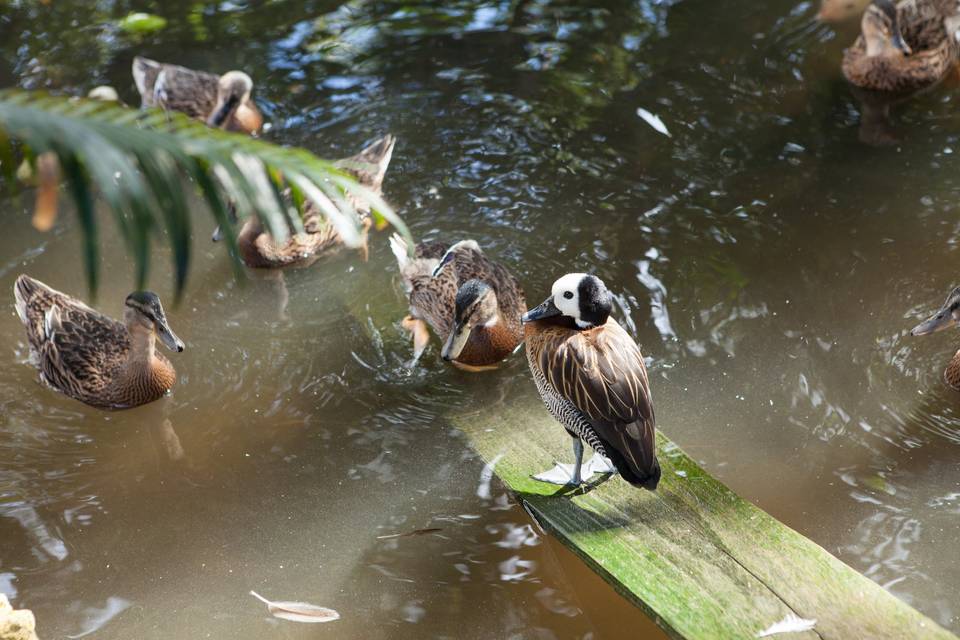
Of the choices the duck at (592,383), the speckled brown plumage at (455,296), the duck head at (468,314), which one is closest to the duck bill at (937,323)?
the duck at (592,383)

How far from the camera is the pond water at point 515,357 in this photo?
4230mm

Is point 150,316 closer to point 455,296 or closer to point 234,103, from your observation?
point 455,296

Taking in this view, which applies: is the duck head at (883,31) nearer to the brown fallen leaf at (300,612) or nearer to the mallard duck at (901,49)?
the mallard duck at (901,49)

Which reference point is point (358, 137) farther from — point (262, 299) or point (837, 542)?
point (837, 542)

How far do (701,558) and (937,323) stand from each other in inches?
81.2

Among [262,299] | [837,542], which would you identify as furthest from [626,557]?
[262,299]

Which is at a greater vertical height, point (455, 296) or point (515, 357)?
point (455, 296)

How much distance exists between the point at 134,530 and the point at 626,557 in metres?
2.28

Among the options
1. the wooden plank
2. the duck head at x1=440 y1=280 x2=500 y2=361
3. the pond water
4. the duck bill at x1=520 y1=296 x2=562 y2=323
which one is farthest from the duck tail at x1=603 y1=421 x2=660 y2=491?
the duck head at x1=440 y1=280 x2=500 y2=361

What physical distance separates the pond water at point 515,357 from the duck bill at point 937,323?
167mm

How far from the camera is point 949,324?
16.4 ft

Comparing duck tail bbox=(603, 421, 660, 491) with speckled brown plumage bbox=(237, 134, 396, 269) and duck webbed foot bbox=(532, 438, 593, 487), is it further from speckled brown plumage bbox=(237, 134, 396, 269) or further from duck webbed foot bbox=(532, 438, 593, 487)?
speckled brown plumage bbox=(237, 134, 396, 269)

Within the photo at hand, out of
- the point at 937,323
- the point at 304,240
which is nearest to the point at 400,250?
the point at 304,240

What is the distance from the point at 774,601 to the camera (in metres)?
3.73
